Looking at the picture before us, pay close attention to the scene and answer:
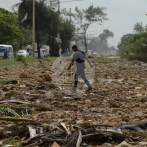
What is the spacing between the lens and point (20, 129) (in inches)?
125

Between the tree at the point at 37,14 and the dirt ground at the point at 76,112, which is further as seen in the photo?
the tree at the point at 37,14

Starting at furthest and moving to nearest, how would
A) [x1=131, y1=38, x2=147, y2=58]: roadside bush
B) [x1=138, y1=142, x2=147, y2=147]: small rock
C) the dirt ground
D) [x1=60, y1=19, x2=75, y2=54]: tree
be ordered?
1. [x1=60, y1=19, x2=75, y2=54]: tree
2. [x1=131, y1=38, x2=147, y2=58]: roadside bush
3. the dirt ground
4. [x1=138, y1=142, x2=147, y2=147]: small rock

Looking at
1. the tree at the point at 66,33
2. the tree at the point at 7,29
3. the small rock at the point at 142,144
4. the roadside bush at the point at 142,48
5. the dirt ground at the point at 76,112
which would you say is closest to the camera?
the small rock at the point at 142,144

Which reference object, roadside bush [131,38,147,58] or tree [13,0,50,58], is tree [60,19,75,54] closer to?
tree [13,0,50,58]

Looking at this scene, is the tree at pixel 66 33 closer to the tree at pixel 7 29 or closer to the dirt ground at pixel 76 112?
the tree at pixel 7 29

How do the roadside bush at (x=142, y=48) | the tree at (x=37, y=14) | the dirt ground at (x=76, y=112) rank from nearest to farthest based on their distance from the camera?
1. the dirt ground at (x=76, y=112)
2. the roadside bush at (x=142, y=48)
3. the tree at (x=37, y=14)

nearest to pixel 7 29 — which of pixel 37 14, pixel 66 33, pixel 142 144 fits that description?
pixel 66 33

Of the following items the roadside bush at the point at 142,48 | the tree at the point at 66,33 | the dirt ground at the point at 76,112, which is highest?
the tree at the point at 66,33

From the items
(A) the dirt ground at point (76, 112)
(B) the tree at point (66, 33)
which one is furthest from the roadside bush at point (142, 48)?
(B) the tree at point (66, 33)

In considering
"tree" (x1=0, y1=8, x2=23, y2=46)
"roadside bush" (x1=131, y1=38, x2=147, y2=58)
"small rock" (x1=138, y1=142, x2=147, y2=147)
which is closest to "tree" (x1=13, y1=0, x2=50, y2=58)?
"roadside bush" (x1=131, y1=38, x2=147, y2=58)

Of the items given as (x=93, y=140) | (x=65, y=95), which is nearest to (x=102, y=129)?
(x=93, y=140)

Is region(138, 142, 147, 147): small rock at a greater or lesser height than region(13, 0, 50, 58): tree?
lesser

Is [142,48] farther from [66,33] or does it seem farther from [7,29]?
[7,29]

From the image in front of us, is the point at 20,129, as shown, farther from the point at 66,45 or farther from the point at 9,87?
the point at 66,45
